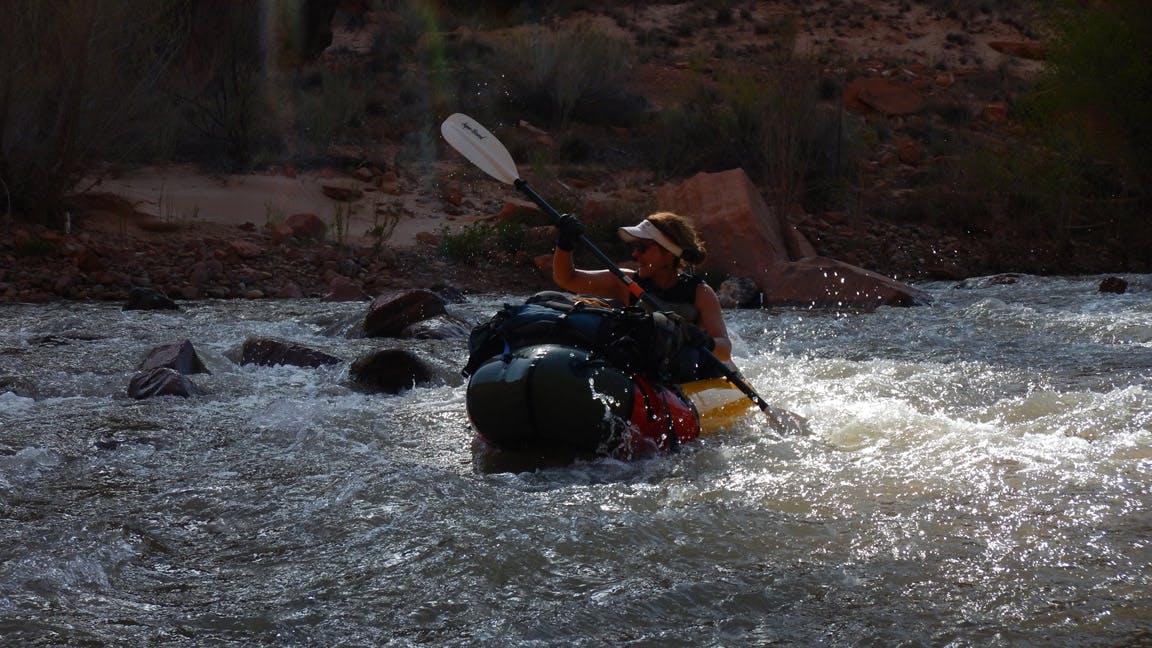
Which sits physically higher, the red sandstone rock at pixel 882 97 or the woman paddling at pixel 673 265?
the red sandstone rock at pixel 882 97

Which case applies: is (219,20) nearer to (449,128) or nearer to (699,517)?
(449,128)

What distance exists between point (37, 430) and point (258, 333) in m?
2.88

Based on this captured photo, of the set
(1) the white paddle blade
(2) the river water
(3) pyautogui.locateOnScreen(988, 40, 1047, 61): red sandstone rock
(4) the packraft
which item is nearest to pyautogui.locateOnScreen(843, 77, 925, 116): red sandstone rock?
(3) pyautogui.locateOnScreen(988, 40, 1047, 61): red sandstone rock

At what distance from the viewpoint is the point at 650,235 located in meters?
5.20

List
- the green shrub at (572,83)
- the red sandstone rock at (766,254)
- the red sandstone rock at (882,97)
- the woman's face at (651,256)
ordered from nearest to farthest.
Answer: the woman's face at (651,256) → the red sandstone rock at (766,254) → the green shrub at (572,83) → the red sandstone rock at (882,97)

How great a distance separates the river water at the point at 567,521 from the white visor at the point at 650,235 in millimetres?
767

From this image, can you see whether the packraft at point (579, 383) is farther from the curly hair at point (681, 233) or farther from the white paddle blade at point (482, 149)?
the white paddle blade at point (482, 149)

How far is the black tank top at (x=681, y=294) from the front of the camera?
532 centimetres

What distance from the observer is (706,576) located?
3.43 metres

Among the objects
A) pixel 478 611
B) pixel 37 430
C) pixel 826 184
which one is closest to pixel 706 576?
pixel 478 611

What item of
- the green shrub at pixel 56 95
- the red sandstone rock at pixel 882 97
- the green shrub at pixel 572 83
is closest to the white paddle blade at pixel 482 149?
the green shrub at pixel 56 95

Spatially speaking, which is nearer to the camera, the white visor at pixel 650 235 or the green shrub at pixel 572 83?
the white visor at pixel 650 235

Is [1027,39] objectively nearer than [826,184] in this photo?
No

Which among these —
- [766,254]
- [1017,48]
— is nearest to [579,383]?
[766,254]
